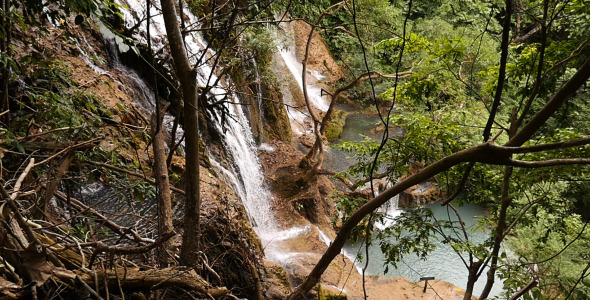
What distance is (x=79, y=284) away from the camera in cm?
172

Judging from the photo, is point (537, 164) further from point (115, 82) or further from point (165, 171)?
point (115, 82)

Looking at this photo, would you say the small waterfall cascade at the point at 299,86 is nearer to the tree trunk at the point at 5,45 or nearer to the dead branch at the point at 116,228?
the tree trunk at the point at 5,45

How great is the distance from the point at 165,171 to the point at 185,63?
0.82 meters

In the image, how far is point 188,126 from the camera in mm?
2207

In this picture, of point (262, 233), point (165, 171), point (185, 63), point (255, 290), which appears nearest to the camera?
point (185, 63)

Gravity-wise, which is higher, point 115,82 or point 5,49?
point 115,82

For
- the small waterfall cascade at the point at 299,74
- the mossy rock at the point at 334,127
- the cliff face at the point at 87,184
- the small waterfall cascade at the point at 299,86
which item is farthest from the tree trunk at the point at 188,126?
the small waterfall cascade at the point at 299,74

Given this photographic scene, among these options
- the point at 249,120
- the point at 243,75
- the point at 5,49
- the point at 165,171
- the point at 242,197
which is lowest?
the point at 165,171

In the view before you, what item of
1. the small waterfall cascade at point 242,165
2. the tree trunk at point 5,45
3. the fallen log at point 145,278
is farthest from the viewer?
the small waterfall cascade at point 242,165

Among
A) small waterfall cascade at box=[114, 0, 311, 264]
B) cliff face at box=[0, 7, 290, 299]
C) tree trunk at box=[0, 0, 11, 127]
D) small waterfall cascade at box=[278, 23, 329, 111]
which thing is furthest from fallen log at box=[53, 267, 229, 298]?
small waterfall cascade at box=[278, 23, 329, 111]

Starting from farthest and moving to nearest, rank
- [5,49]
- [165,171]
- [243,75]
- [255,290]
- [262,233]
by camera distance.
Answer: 1. [243,75]
2. [262,233]
3. [255,290]
4. [5,49]
5. [165,171]

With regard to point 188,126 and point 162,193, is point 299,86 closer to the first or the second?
point 162,193

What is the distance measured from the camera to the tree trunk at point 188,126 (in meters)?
2.01

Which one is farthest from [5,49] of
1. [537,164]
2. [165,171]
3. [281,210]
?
[281,210]
